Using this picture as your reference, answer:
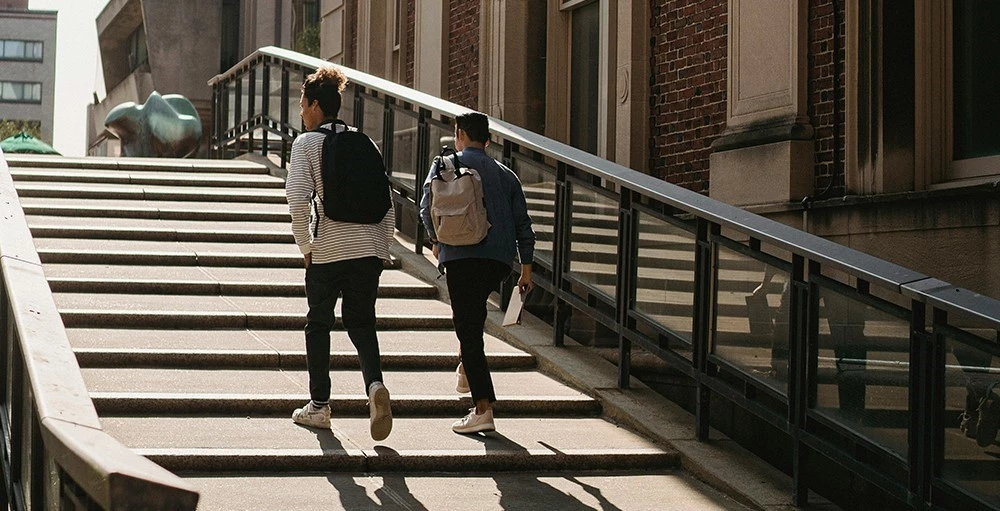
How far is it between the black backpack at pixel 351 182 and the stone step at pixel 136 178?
257 inches

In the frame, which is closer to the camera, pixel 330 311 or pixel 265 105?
pixel 330 311

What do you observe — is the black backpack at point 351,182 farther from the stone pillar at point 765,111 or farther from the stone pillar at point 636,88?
the stone pillar at point 636,88

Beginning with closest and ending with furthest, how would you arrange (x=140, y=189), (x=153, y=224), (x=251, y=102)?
1. (x=153, y=224)
2. (x=140, y=189)
3. (x=251, y=102)

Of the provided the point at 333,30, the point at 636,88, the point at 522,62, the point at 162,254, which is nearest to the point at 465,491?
the point at 162,254

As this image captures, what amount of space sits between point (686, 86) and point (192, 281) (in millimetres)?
4417

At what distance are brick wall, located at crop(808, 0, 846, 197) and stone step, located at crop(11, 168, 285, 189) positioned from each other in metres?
5.74

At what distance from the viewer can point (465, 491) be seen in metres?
5.85

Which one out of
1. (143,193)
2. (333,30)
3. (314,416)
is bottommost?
(314,416)

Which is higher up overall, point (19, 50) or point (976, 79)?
point (19, 50)

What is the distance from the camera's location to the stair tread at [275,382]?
273 inches

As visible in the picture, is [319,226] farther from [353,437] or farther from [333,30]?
[333,30]

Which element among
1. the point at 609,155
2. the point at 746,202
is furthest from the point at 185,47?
the point at 746,202

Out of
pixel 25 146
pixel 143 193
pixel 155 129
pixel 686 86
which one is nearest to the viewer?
pixel 686 86

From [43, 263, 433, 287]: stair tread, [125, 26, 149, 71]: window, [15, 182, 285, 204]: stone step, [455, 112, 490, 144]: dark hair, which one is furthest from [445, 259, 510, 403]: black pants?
[125, 26, 149, 71]: window
